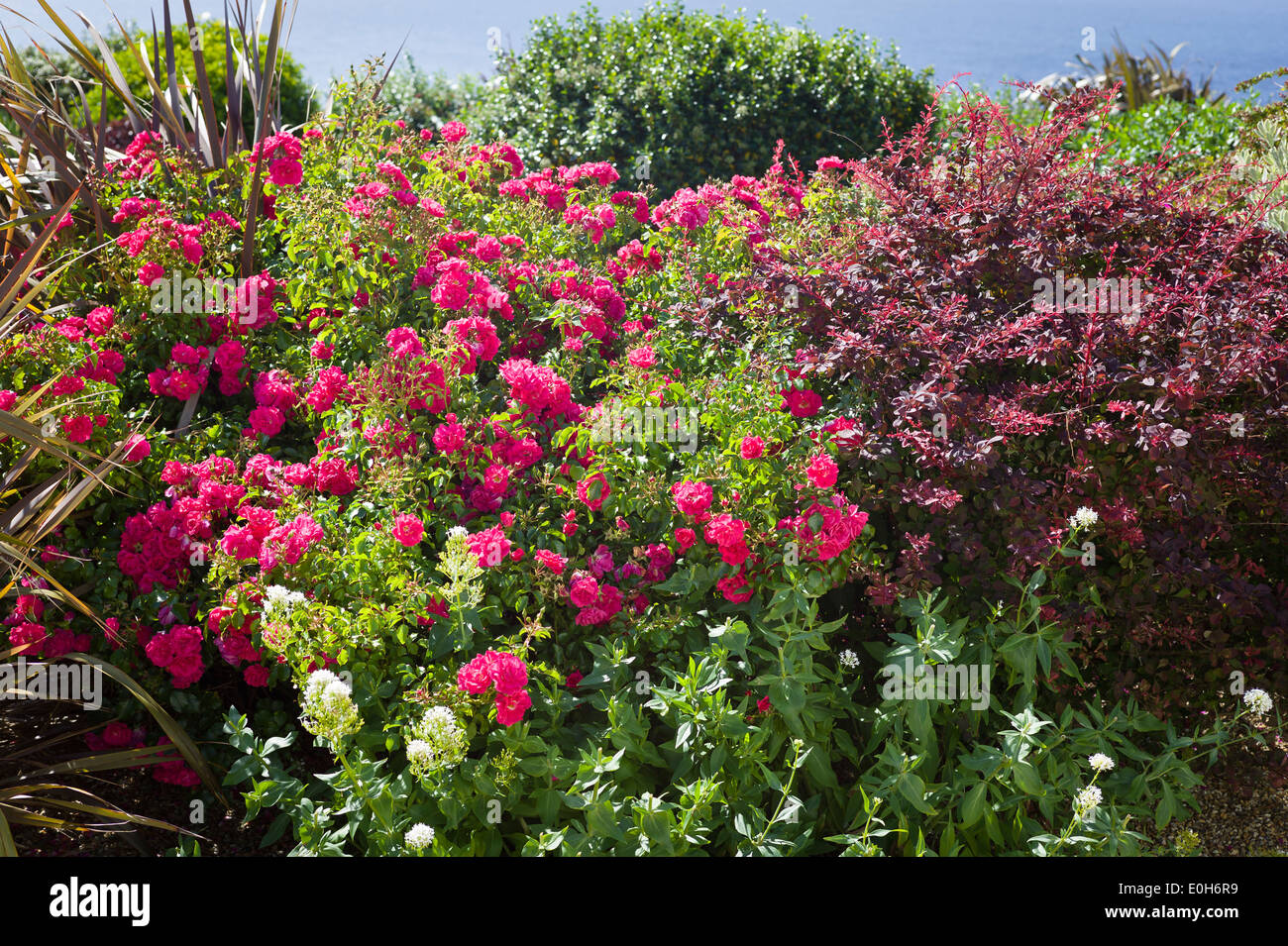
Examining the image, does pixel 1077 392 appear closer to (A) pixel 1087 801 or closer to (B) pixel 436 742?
(A) pixel 1087 801

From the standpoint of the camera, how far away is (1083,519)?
9.54 feet

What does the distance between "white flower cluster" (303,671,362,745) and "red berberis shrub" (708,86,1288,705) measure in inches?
61.4

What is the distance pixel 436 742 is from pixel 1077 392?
90.7 inches

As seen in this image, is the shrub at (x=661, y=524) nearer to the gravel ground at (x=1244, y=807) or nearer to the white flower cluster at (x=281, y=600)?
the white flower cluster at (x=281, y=600)

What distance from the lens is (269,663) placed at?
131 inches

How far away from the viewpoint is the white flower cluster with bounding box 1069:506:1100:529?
2.90m

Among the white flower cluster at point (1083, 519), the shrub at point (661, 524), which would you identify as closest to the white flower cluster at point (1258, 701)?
the shrub at point (661, 524)

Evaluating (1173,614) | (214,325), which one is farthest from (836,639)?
(214,325)

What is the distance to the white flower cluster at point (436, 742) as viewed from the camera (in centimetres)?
243

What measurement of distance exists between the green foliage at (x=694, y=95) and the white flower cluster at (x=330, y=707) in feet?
22.8

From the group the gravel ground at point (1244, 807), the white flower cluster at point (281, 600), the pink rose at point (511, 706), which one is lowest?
the gravel ground at point (1244, 807)

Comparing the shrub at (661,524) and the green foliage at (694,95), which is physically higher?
the green foliage at (694,95)

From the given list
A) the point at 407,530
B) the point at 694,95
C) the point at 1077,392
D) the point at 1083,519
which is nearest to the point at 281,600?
the point at 407,530
